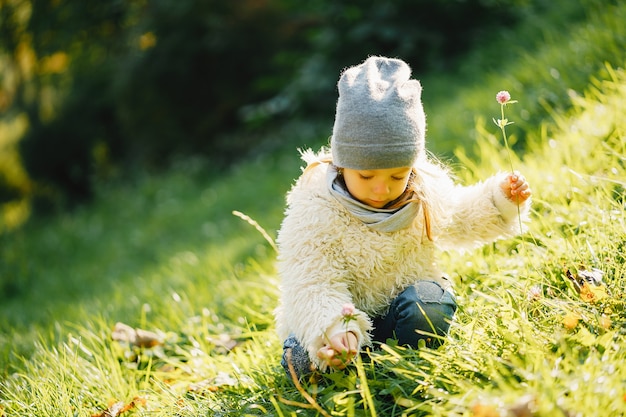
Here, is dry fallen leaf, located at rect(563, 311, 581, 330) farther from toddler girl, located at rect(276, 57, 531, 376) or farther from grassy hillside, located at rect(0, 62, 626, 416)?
toddler girl, located at rect(276, 57, 531, 376)

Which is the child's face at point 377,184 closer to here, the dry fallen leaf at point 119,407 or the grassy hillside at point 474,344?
the grassy hillside at point 474,344

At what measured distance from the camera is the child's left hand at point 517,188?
220cm

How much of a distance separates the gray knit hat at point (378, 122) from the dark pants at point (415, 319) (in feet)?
1.54

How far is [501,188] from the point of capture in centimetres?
226

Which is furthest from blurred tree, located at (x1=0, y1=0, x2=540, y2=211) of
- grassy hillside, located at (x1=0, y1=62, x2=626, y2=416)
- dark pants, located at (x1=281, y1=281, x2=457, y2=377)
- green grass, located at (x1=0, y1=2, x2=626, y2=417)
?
dark pants, located at (x1=281, y1=281, x2=457, y2=377)

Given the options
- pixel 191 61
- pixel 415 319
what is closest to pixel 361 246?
pixel 415 319

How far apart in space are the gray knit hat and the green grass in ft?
1.83

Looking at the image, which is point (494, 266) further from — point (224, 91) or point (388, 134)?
point (224, 91)

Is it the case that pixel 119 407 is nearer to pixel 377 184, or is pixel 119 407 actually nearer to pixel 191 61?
pixel 377 184

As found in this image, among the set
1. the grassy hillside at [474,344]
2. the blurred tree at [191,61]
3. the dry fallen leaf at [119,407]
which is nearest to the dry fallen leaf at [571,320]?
the grassy hillside at [474,344]

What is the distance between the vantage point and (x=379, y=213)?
7.18 feet

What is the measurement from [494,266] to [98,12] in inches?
372

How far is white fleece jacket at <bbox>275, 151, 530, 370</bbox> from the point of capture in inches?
82.7

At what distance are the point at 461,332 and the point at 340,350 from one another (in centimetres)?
45
